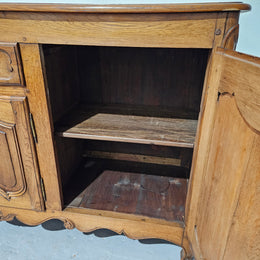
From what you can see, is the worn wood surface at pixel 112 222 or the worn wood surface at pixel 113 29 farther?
the worn wood surface at pixel 112 222

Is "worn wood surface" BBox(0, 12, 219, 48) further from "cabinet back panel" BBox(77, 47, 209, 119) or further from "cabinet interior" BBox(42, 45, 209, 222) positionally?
"cabinet back panel" BBox(77, 47, 209, 119)

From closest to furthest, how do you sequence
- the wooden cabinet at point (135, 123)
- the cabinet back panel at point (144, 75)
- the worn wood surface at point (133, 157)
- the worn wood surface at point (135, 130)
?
the wooden cabinet at point (135, 123)
the worn wood surface at point (135, 130)
the cabinet back panel at point (144, 75)
the worn wood surface at point (133, 157)

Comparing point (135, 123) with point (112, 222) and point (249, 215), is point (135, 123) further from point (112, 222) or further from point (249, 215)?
point (249, 215)

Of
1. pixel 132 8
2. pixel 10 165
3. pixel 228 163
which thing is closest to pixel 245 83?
pixel 228 163

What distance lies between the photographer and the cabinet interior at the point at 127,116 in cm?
103

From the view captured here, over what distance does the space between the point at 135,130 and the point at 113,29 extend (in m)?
0.42

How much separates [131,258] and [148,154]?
1.85 feet

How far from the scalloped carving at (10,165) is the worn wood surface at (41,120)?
89 mm

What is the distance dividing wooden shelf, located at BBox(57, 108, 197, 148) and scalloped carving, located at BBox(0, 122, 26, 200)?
183mm

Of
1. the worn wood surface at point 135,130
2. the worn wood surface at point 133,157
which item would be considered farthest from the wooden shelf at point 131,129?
the worn wood surface at point 133,157

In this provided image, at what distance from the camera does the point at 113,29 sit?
714 mm

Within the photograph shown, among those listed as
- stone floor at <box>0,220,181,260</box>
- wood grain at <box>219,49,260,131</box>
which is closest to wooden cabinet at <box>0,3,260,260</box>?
wood grain at <box>219,49,260,131</box>

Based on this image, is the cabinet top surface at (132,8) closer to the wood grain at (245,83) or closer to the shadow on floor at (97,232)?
the wood grain at (245,83)

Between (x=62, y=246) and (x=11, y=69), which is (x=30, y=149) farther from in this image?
(x=62, y=246)
